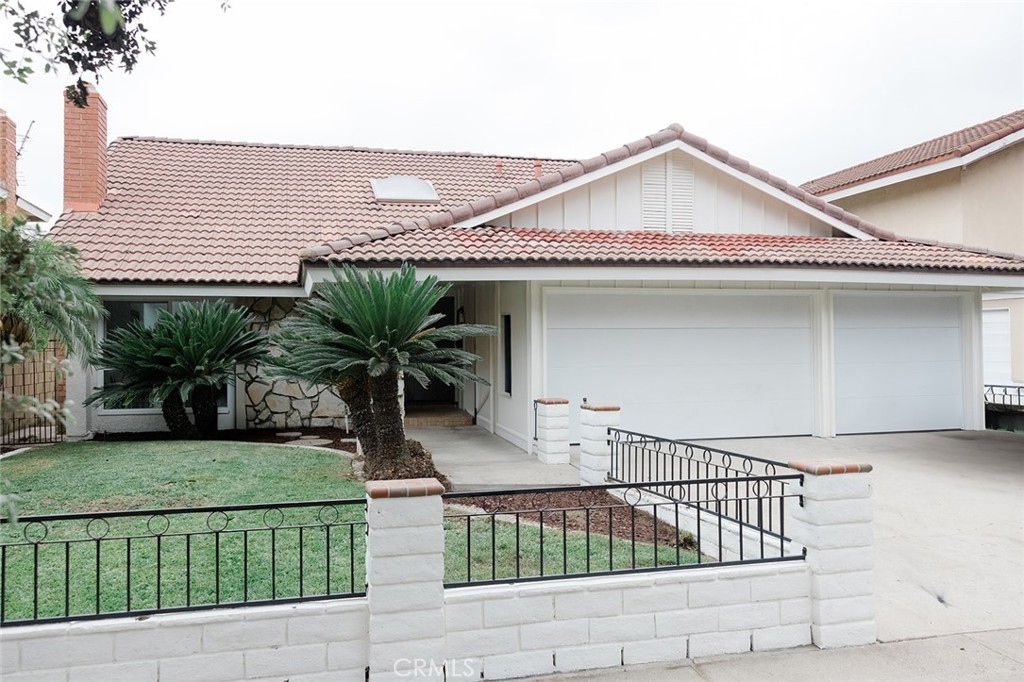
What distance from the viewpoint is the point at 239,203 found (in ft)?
50.1

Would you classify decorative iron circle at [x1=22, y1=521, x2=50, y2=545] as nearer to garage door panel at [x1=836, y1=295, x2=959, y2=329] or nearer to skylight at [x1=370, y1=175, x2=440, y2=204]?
skylight at [x1=370, y1=175, x2=440, y2=204]

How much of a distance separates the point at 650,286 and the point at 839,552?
720 centimetres

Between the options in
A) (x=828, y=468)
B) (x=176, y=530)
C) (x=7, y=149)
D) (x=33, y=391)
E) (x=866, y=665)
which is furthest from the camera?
(x=7, y=149)

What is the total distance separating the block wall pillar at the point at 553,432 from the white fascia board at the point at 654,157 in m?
3.14

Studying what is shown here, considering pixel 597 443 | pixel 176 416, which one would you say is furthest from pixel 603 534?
pixel 176 416

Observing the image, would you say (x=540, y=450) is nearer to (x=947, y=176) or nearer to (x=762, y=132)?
(x=947, y=176)

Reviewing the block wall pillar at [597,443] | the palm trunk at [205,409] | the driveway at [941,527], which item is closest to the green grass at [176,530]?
the palm trunk at [205,409]

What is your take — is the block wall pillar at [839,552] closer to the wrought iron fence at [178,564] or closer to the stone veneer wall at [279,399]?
the wrought iron fence at [178,564]

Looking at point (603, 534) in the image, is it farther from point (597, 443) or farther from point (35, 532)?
point (35, 532)

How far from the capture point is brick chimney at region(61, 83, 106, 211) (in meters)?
13.9

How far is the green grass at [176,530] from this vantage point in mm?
4824

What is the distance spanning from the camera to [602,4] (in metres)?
6.84

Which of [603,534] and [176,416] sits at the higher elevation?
[176,416]

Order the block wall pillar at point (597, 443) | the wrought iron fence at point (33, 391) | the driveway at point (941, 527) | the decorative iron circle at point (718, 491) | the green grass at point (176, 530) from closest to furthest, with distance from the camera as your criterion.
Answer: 1. the green grass at point (176, 530)
2. the driveway at point (941, 527)
3. the decorative iron circle at point (718, 491)
4. the block wall pillar at point (597, 443)
5. the wrought iron fence at point (33, 391)
